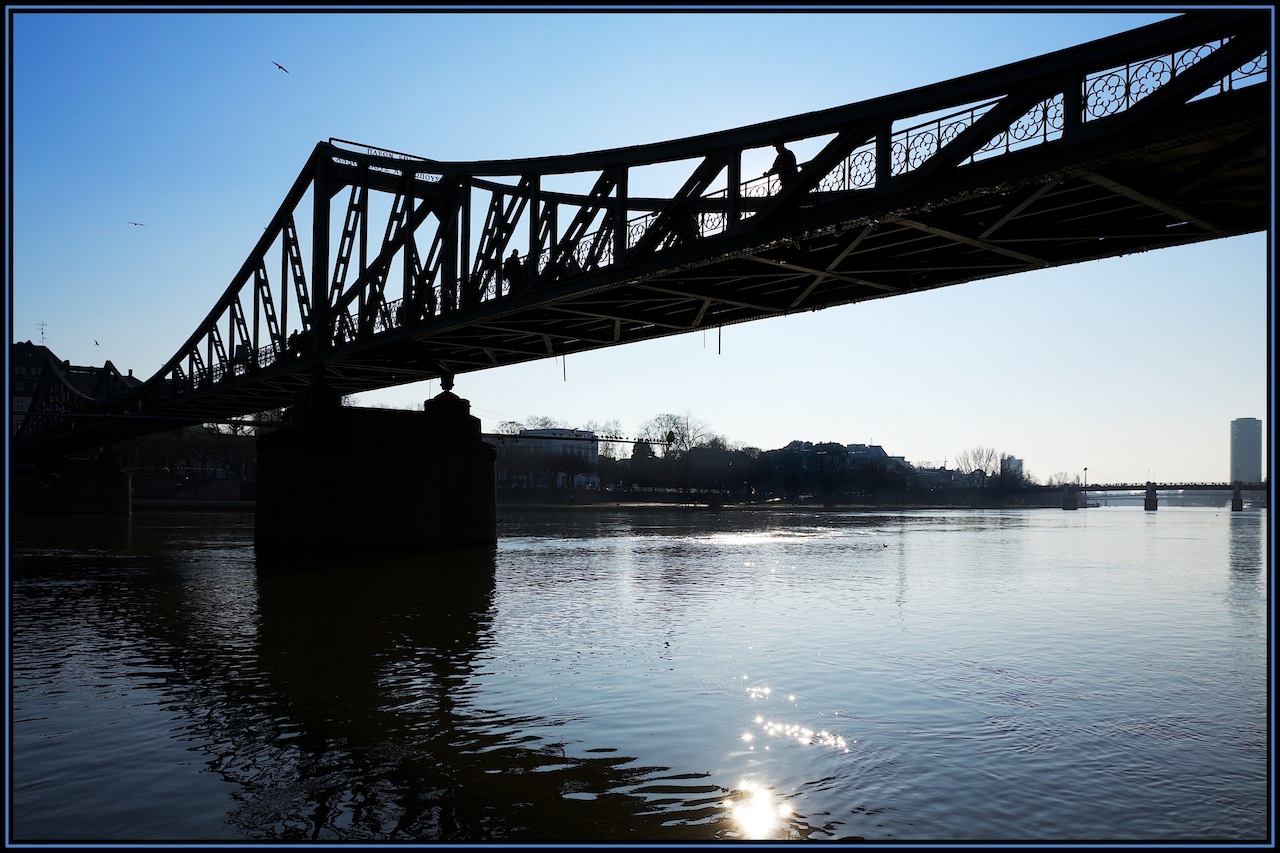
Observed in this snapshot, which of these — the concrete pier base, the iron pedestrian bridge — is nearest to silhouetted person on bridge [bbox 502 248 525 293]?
the iron pedestrian bridge

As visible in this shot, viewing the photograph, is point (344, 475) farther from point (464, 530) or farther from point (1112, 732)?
point (1112, 732)

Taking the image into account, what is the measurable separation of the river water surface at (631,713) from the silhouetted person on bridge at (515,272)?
1022cm

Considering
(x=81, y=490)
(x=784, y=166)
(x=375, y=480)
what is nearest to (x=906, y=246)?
(x=784, y=166)

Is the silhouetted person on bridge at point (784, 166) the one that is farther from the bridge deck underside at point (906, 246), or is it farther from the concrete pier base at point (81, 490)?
the concrete pier base at point (81, 490)

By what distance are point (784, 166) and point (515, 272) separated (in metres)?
12.4

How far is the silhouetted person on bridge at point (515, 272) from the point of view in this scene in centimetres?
3234

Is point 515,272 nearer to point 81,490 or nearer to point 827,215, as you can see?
point 827,215

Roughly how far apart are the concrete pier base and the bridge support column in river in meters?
57.7

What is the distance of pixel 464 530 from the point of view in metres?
42.4

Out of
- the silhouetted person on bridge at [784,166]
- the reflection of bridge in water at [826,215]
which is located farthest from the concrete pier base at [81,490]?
the silhouetted person on bridge at [784,166]

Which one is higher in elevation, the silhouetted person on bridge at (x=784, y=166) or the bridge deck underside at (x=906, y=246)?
the silhouetted person on bridge at (x=784, y=166)

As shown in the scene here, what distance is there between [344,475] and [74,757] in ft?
97.7

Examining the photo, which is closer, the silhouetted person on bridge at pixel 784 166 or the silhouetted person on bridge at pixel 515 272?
the silhouetted person on bridge at pixel 784 166

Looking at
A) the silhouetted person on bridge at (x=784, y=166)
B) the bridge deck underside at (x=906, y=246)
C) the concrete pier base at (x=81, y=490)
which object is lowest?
the concrete pier base at (x=81, y=490)
